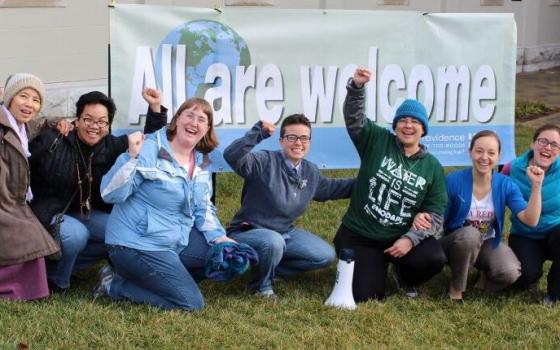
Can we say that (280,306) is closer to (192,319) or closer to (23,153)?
(192,319)

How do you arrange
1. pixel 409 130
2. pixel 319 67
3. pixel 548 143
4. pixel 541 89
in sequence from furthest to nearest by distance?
pixel 541 89 → pixel 319 67 → pixel 548 143 → pixel 409 130

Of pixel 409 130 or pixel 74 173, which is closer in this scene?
pixel 74 173

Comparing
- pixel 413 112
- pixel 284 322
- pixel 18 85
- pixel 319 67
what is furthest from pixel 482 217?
pixel 18 85

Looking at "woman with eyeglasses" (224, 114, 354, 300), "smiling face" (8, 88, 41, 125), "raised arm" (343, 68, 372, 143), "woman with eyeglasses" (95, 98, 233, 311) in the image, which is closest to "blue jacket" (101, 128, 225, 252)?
"woman with eyeglasses" (95, 98, 233, 311)

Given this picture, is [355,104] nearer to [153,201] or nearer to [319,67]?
[319,67]


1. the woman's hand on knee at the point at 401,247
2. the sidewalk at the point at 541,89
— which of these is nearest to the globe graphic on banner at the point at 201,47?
the woman's hand on knee at the point at 401,247

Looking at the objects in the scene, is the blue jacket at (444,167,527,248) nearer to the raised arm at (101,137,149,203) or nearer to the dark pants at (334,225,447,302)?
the dark pants at (334,225,447,302)

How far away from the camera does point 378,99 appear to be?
5781 millimetres

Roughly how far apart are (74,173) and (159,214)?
1.94 ft

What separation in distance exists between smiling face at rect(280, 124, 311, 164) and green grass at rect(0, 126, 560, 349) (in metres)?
0.85

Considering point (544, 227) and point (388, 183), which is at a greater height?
point (388, 183)

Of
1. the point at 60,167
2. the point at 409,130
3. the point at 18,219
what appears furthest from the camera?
the point at 409,130

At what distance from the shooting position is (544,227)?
499 cm

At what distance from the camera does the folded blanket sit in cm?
441
